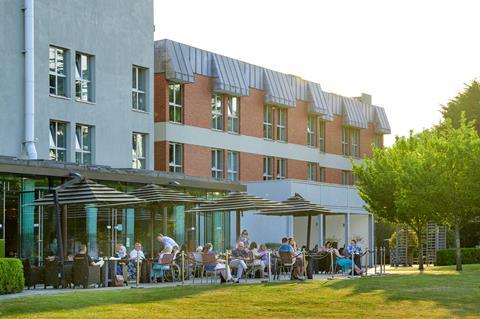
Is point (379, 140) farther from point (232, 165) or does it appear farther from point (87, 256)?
point (87, 256)

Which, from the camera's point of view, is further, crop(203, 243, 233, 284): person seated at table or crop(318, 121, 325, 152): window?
crop(318, 121, 325, 152): window

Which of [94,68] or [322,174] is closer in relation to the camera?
[94,68]

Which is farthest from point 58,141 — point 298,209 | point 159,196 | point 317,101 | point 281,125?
point 317,101

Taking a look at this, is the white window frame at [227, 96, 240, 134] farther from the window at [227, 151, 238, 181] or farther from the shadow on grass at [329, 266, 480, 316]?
the shadow on grass at [329, 266, 480, 316]

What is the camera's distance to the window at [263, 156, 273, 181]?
177 ft

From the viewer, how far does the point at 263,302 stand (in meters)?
21.3

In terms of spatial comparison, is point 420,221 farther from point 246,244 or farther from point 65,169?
point 65,169

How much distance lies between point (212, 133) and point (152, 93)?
6.37 metres

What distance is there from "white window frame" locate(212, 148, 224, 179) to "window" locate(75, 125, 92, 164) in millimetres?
10534

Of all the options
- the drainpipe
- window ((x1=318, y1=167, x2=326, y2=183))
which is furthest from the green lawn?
window ((x1=318, y1=167, x2=326, y2=183))

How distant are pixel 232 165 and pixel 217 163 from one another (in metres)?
1.32

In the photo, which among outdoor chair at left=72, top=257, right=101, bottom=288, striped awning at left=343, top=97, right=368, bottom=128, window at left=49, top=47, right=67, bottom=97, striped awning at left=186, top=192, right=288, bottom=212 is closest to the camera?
outdoor chair at left=72, top=257, right=101, bottom=288

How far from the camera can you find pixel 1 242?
27.1m

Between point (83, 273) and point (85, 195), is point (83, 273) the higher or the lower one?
the lower one
